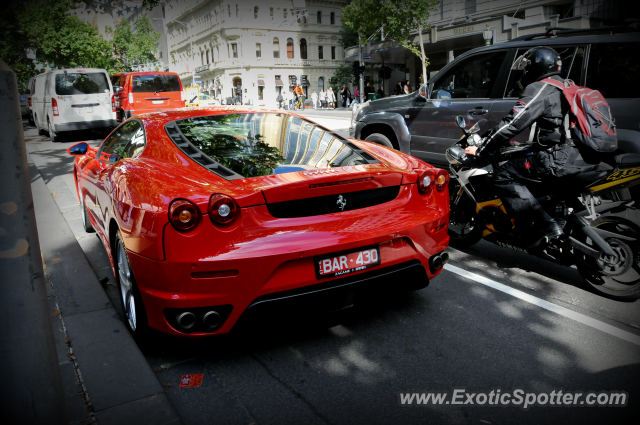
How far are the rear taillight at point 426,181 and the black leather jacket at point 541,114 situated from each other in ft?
3.28

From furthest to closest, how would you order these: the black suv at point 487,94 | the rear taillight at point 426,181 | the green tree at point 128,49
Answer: the green tree at point 128,49 < the black suv at point 487,94 < the rear taillight at point 426,181

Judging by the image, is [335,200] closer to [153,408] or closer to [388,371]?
[388,371]

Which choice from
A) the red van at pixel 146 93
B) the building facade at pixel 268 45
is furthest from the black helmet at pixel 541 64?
the building facade at pixel 268 45

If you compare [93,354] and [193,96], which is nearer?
[93,354]

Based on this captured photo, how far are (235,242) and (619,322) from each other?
104 inches

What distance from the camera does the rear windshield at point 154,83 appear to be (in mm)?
18312

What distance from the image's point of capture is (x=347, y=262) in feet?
9.66

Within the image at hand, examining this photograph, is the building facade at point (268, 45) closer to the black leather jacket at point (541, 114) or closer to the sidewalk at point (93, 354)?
the sidewalk at point (93, 354)

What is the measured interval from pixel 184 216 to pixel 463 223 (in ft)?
10.4

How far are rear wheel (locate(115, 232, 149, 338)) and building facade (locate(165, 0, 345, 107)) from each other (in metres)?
63.4

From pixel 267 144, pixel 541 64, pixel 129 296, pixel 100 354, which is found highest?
pixel 541 64

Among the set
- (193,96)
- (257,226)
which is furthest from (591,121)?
(193,96)

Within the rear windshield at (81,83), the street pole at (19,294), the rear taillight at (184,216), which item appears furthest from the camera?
the rear windshield at (81,83)

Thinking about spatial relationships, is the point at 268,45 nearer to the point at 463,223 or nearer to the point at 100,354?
the point at 463,223
